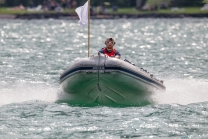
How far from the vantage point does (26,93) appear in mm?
20281

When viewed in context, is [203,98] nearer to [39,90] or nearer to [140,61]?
[39,90]

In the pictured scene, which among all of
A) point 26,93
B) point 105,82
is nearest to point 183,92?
point 105,82

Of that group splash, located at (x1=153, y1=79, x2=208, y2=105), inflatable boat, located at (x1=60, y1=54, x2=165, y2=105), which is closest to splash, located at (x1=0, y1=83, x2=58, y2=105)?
inflatable boat, located at (x1=60, y1=54, x2=165, y2=105)

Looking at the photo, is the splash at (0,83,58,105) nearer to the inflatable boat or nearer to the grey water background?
the grey water background

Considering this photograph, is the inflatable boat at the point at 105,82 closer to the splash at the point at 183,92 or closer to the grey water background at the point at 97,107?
the grey water background at the point at 97,107

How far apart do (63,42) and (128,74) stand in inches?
1121

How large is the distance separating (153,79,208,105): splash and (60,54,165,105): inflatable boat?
2.31ft

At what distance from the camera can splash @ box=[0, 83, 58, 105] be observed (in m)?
19.2

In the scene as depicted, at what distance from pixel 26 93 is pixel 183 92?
4562 mm

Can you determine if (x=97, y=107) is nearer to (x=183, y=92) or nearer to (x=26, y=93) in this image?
(x=26, y=93)

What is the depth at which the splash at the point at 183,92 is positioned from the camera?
1909 cm

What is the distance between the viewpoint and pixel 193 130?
15.1 meters

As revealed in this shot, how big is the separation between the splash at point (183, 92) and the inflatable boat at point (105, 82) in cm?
70

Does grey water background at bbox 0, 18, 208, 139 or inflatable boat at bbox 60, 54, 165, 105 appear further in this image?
inflatable boat at bbox 60, 54, 165, 105
